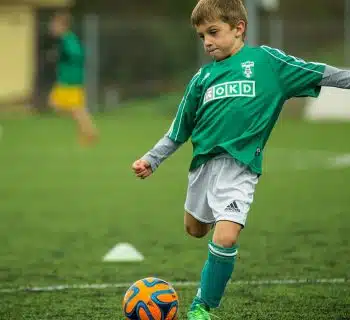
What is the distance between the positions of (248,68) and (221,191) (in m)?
0.68

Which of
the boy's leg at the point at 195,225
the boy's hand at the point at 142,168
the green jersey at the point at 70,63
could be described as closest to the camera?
the boy's hand at the point at 142,168

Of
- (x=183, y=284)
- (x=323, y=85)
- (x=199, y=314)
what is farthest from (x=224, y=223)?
(x=183, y=284)

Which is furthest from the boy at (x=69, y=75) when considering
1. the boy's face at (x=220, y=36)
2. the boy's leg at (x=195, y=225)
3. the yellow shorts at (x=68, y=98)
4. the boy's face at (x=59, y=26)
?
the boy's face at (x=220, y=36)

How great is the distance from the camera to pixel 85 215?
35.2 feet

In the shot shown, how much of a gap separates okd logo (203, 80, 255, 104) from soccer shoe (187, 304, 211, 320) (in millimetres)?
1110

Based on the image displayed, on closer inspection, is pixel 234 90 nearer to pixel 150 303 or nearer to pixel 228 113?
pixel 228 113

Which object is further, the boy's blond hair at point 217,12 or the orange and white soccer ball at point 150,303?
the boy's blond hair at point 217,12

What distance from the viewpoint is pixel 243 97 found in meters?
5.77

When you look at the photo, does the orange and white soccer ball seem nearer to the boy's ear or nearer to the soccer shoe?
the soccer shoe

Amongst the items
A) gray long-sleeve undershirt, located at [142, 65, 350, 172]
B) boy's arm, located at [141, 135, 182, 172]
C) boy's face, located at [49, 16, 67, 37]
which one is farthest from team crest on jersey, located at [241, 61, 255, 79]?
boy's face, located at [49, 16, 67, 37]

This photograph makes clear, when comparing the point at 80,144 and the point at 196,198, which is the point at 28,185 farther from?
the point at 196,198

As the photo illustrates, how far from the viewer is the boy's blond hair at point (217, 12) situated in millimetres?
5711

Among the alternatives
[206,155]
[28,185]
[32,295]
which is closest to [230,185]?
[206,155]

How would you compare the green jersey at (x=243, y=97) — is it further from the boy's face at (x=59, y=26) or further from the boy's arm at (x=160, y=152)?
the boy's face at (x=59, y=26)
